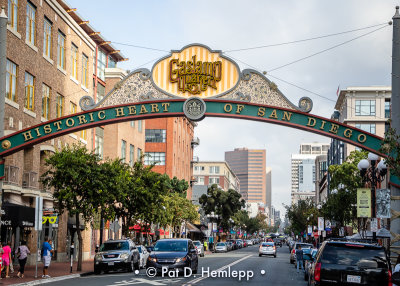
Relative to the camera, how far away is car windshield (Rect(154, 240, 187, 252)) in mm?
28077

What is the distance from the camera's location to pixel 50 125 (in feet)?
92.1

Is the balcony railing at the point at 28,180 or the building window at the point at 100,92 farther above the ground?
the building window at the point at 100,92

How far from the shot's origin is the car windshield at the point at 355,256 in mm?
14672

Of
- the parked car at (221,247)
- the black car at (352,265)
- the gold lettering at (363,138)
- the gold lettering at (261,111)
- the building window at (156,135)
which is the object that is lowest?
the parked car at (221,247)

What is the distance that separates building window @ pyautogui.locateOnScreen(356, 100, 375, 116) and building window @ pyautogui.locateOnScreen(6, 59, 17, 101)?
81.9 meters

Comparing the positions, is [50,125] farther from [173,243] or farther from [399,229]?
[399,229]

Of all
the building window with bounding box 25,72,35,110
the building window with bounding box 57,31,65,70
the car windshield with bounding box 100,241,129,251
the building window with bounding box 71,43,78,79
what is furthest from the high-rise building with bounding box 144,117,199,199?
the car windshield with bounding box 100,241,129,251

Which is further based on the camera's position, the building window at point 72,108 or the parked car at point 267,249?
the parked car at point 267,249

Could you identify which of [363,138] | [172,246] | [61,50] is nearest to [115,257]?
[172,246]

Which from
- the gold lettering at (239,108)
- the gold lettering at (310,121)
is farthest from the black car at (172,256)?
the gold lettering at (310,121)

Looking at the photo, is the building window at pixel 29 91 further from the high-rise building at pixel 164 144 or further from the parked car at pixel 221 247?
the high-rise building at pixel 164 144

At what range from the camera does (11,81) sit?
35219 mm

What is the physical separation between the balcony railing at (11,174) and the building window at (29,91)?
424 centimetres

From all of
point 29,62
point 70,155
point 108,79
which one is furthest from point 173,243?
point 108,79
